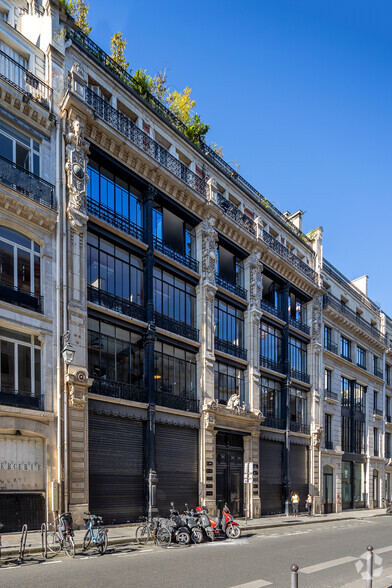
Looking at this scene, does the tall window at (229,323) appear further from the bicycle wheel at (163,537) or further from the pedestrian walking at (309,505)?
the bicycle wheel at (163,537)

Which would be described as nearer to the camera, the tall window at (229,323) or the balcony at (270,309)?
the tall window at (229,323)

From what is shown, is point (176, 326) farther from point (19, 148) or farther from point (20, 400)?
point (19, 148)

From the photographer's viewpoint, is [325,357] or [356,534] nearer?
[356,534]

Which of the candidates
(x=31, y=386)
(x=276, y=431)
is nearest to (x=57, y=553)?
(x=31, y=386)

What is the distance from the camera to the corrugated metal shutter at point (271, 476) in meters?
31.9

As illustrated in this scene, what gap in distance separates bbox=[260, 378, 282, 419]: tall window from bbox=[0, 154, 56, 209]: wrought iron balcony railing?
1837cm

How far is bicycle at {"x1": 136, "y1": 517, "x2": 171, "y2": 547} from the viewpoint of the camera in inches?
664

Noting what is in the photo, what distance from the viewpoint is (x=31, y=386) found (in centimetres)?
1905

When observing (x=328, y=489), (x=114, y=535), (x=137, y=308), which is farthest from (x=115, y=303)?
(x=328, y=489)

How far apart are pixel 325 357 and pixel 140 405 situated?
72.0ft

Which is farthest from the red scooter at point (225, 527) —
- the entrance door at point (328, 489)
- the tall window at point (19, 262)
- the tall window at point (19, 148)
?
the entrance door at point (328, 489)

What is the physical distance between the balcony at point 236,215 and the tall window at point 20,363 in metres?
14.7

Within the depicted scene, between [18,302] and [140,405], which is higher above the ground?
[18,302]

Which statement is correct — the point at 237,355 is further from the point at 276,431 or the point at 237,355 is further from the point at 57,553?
the point at 57,553
